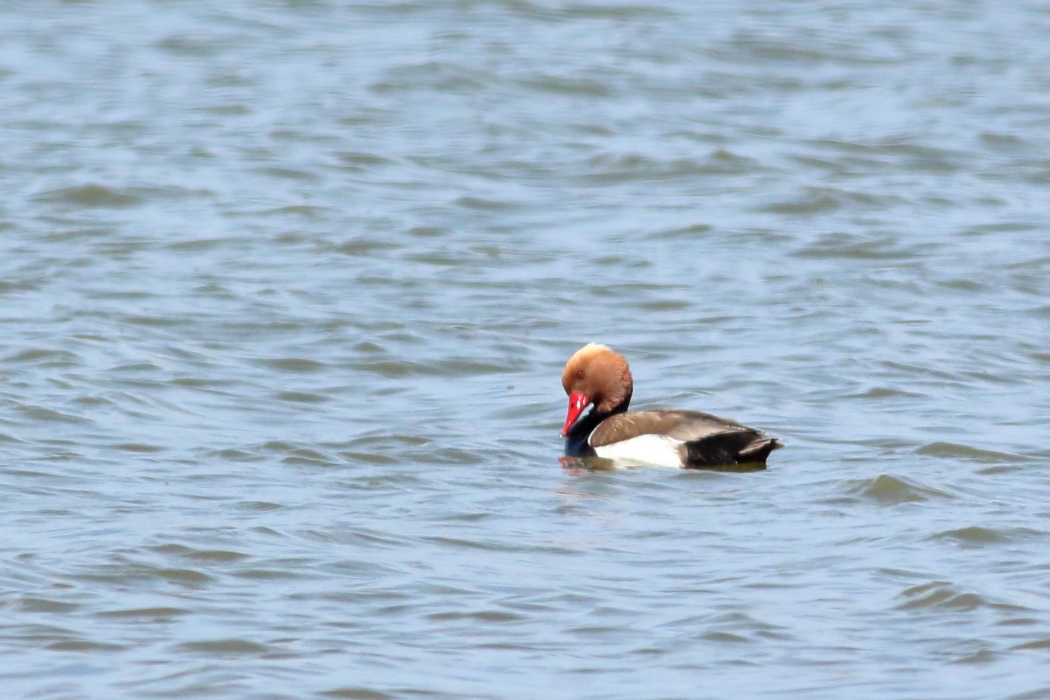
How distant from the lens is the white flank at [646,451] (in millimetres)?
8523

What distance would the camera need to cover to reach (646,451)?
8.68 m

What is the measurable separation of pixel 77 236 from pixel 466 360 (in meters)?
4.04

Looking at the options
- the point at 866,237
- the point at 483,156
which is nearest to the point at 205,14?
the point at 483,156

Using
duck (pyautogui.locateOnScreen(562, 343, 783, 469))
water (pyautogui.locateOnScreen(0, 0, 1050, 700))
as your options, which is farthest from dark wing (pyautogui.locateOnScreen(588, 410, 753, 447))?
water (pyautogui.locateOnScreen(0, 0, 1050, 700))

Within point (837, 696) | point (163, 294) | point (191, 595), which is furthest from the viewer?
point (163, 294)

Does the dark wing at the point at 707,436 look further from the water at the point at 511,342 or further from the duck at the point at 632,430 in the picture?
the water at the point at 511,342

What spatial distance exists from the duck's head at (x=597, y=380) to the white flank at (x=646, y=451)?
442 millimetres

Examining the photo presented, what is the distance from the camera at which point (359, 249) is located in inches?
516

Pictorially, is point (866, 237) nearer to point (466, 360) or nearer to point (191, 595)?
point (466, 360)

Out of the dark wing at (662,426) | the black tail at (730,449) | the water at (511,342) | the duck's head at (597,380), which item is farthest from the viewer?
the duck's head at (597,380)

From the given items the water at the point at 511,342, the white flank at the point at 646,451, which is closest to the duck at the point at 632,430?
the white flank at the point at 646,451

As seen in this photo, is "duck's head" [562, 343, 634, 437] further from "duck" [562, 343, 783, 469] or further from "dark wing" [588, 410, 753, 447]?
"dark wing" [588, 410, 753, 447]

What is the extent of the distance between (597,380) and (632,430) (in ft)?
1.73

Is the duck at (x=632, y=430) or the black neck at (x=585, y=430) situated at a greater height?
the duck at (x=632, y=430)
